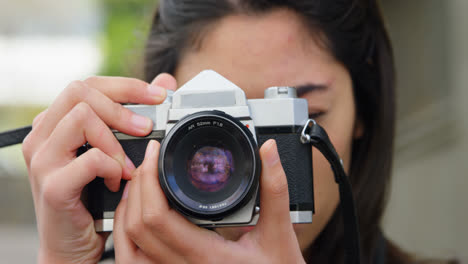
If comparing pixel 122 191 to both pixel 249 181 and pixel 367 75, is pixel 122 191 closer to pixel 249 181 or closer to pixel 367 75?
pixel 249 181

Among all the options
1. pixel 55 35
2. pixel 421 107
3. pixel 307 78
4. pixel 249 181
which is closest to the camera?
pixel 249 181

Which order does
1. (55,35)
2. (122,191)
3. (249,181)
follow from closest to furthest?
(249,181) < (122,191) < (55,35)

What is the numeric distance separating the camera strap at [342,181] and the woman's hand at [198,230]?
0.52 feet

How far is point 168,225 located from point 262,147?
0.24m

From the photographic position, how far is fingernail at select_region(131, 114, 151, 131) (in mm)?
1049

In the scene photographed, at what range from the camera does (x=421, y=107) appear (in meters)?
3.56

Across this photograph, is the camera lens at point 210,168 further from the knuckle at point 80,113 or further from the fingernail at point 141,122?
the knuckle at point 80,113

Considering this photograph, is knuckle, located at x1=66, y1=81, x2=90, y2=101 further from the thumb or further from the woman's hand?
the thumb

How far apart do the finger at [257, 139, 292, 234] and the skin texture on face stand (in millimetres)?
360

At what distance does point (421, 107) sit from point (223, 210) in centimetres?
304

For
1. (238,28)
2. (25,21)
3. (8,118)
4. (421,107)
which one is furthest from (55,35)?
(238,28)

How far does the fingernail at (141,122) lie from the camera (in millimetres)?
1049

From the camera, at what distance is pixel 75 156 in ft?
3.50

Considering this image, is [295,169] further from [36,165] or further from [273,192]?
[36,165]
